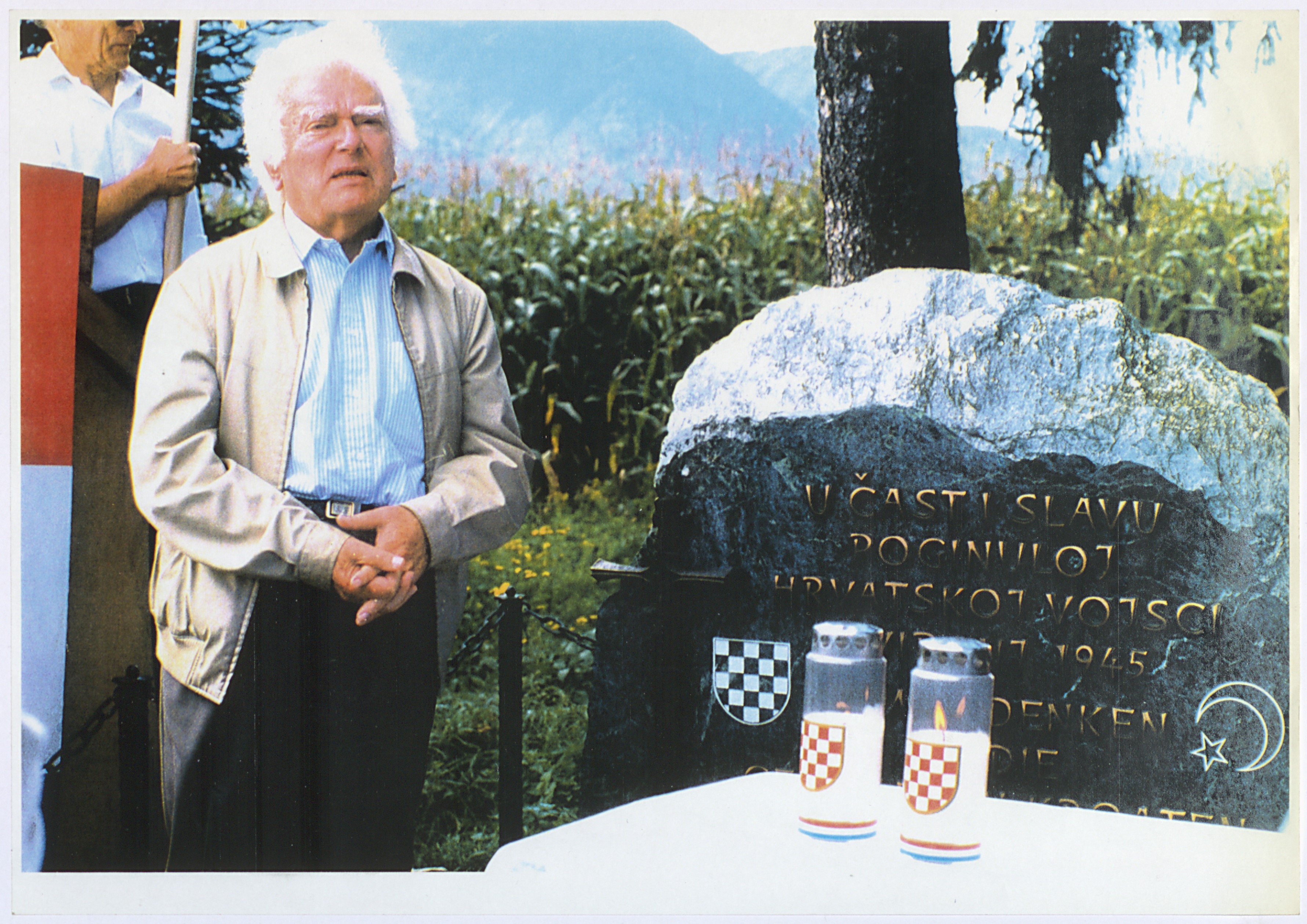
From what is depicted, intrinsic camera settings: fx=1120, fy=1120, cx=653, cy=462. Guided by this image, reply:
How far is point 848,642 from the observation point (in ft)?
9.68

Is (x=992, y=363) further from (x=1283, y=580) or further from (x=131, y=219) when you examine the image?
(x=131, y=219)

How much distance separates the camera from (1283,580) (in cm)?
379

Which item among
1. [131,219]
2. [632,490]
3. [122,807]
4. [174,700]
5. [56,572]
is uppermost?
[131,219]

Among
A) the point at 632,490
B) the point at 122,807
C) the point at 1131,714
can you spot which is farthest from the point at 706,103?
the point at 122,807

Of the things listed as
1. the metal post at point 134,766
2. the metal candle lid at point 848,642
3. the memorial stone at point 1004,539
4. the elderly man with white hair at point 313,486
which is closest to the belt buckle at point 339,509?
the elderly man with white hair at point 313,486

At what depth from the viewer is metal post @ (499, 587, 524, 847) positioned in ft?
13.1

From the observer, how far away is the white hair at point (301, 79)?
153 inches

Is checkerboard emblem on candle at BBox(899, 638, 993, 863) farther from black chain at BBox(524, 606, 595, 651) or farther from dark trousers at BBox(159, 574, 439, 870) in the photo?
dark trousers at BBox(159, 574, 439, 870)

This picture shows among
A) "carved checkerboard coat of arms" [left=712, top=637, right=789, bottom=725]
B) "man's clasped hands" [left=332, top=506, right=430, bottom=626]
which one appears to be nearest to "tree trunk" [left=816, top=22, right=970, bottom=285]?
"carved checkerboard coat of arms" [left=712, top=637, right=789, bottom=725]

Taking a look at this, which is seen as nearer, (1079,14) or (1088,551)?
(1088,551)

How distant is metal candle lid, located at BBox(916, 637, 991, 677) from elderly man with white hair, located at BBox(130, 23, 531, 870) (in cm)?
Result: 174

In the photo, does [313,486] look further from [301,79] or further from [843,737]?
[843,737]

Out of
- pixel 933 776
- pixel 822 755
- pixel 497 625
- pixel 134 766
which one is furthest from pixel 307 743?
pixel 933 776

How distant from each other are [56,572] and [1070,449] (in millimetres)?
3573
